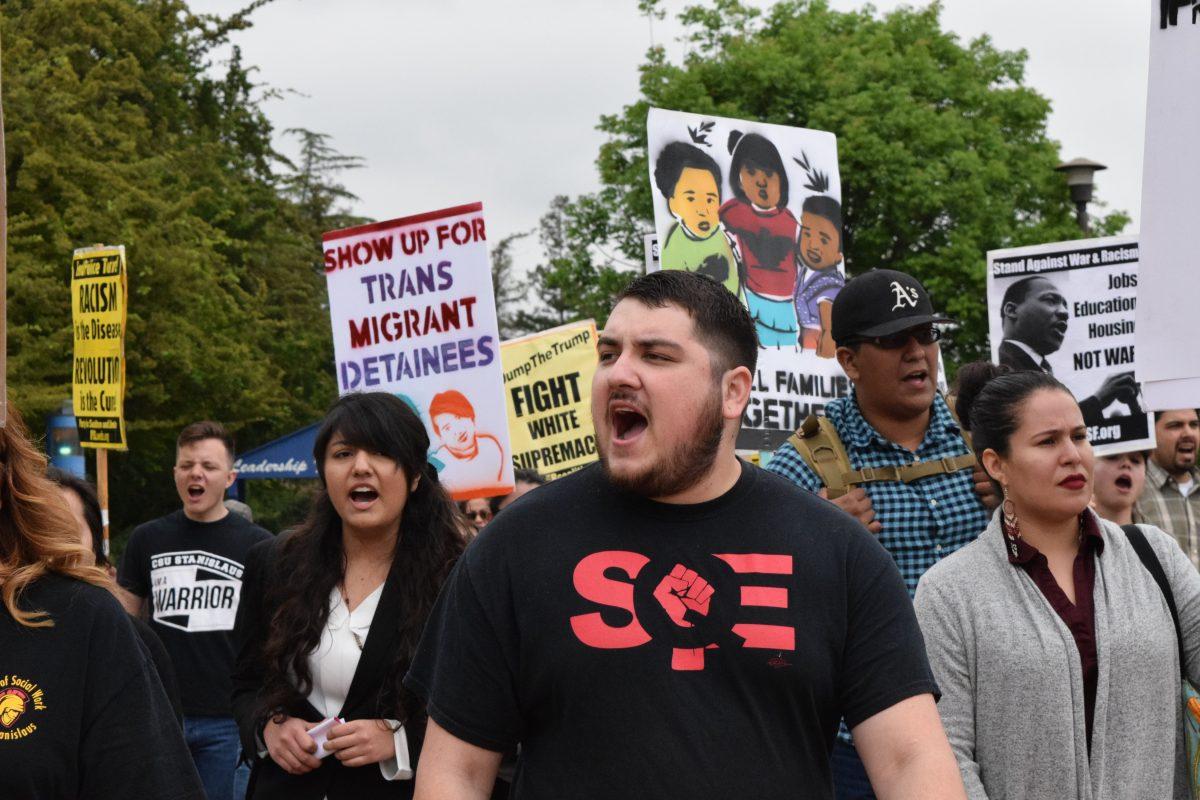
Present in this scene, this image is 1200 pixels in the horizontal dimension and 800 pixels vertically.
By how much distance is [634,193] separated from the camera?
110ft

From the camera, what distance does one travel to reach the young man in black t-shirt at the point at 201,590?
8016 mm

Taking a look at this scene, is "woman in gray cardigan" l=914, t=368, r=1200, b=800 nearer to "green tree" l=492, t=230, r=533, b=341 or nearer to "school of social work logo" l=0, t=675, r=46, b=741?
"school of social work logo" l=0, t=675, r=46, b=741

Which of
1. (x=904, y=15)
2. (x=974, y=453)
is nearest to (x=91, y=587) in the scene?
(x=974, y=453)

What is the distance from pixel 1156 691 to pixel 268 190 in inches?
1188

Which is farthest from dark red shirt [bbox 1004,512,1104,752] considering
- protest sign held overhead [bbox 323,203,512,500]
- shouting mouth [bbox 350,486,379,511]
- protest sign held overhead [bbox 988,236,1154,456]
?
protest sign held overhead [bbox 323,203,512,500]

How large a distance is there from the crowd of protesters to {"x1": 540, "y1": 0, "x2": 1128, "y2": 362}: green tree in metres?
26.5

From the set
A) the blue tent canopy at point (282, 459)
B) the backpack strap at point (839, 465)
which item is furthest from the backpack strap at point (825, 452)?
the blue tent canopy at point (282, 459)

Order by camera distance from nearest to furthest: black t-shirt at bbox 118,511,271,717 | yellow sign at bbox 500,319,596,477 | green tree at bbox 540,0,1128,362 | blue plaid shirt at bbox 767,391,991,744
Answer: blue plaid shirt at bbox 767,391,991,744 < black t-shirt at bbox 118,511,271,717 < yellow sign at bbox 500,319,596,477 < green tree at bbox 540,0,1128,362

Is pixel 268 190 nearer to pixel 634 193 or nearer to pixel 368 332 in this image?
pixel 634 193

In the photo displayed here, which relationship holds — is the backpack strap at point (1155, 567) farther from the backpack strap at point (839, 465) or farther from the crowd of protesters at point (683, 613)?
the backpack strap at point (839, 465)

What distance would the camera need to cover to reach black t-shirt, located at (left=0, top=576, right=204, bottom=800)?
3.03 m

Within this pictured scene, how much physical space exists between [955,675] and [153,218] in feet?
69.0

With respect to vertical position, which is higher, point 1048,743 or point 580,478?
point 580,478

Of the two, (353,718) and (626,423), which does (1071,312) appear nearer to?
(353,718)
